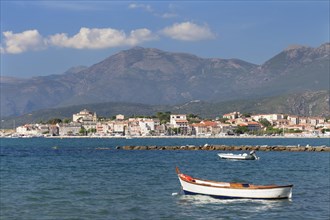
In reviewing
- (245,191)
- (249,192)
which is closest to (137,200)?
(245,191)

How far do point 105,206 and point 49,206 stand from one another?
10.0 feet

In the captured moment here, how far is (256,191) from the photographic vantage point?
32.4 meters

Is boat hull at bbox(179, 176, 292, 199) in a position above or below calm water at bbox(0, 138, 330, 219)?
above

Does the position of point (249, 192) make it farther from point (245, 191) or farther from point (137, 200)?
point (137, 200)

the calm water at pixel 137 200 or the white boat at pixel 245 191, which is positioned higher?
the white boat at pixel 245 191

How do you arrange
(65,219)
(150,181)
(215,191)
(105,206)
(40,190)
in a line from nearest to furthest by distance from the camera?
(65,219), (105,206), (215,191), (40,190), (150,181)

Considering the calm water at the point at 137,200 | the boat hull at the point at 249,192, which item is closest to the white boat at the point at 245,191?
the boat hull at the point at 249,192

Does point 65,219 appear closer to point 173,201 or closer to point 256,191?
point 173,201

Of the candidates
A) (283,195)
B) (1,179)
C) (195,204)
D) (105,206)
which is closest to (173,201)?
(195,204)

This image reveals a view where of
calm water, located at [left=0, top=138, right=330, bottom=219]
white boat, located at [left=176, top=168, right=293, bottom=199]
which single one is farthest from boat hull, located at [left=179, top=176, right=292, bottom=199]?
calm water, located at [left=0, top=138, right=330, bottom=219]

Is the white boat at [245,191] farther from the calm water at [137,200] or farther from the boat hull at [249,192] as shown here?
the calm water at [137,200]

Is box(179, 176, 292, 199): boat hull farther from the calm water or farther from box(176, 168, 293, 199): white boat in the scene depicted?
the calm water

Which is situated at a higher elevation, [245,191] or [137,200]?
[245,191]

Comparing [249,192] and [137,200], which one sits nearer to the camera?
[249,192]
